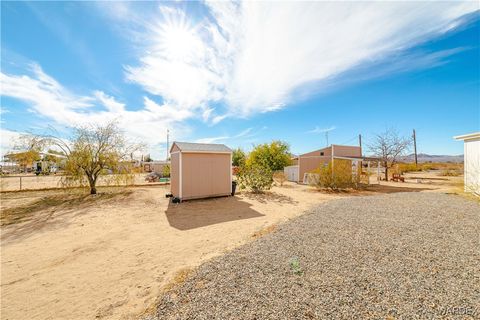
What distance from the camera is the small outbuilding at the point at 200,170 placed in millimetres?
9500

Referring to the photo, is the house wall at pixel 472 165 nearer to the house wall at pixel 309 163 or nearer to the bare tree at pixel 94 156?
the house wall at pixel 309 163

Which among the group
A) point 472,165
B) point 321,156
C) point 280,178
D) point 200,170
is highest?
point 321,156

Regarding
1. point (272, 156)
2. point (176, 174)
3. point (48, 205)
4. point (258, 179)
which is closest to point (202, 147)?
point (176, 174)

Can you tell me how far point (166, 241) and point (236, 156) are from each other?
27.2 meters

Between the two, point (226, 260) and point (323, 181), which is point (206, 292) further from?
point (323, 181)

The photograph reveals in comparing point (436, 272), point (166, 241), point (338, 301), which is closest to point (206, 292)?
point (338, 301)

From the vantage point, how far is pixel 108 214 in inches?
296

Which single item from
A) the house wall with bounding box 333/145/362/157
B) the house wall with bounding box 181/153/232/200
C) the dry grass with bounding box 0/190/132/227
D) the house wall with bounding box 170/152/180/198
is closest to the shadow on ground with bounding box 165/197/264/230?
the house wall with bounding box 181/153/232/200

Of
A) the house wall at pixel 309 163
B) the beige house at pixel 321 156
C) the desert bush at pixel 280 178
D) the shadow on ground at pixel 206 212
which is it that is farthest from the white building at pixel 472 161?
the desert bush at pixel 280 178

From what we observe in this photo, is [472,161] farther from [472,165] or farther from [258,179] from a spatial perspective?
[258,179]

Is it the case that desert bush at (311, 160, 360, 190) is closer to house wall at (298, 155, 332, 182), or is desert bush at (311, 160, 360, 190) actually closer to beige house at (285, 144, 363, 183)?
beige house at (285, 144, 363, 183)

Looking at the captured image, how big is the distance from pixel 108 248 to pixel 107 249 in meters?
0.06

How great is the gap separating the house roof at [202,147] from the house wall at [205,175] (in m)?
0.21

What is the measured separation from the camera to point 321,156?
56.7ft
